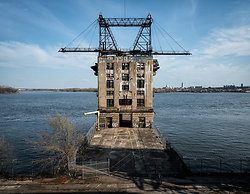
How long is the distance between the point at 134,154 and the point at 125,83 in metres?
18.0

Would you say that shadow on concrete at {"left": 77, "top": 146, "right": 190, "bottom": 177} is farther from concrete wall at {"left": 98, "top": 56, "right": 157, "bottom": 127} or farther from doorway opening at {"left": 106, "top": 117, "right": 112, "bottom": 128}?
concrete wall at {"left": 98, "top": 56, "right": 157, "bottom": 127}

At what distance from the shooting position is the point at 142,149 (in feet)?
76.1

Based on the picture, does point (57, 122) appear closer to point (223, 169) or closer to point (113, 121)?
point (113, 121)

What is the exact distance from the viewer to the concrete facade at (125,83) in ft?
119

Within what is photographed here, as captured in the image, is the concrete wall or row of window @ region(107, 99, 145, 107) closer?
the concrete wall

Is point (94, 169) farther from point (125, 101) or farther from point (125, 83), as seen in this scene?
point (125, 83)

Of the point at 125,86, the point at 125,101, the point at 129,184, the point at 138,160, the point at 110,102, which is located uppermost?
the point at 125,86

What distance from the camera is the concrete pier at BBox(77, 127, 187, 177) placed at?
1766 centimetres

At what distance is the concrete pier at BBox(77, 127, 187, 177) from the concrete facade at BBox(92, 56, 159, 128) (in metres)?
7.72

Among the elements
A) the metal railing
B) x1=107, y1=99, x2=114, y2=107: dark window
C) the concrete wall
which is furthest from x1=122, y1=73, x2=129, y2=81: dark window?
the metal railing

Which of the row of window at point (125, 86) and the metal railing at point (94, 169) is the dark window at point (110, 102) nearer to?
the row of window at point (125, 86)

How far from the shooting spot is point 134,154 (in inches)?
848

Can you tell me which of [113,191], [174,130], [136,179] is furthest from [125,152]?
[174,130]

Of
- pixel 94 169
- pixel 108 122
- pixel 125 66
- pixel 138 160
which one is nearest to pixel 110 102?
pixel 108 122
